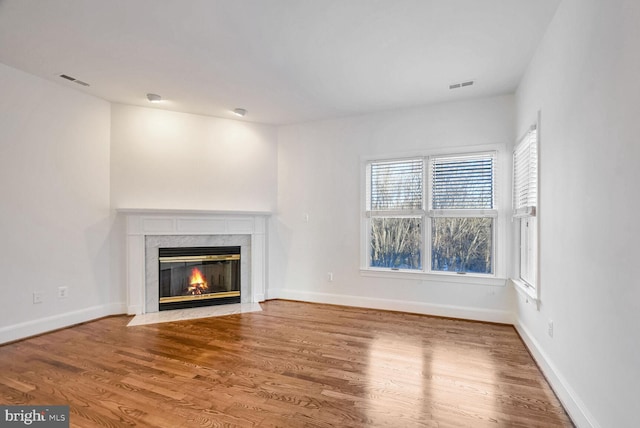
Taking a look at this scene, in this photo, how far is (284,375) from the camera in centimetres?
255

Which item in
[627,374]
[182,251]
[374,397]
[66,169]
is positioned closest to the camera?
[627,374]

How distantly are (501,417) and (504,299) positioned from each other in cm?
213

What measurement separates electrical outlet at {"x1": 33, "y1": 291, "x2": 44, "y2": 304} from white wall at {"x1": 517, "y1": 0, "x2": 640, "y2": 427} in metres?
4.81

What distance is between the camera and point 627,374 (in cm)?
142

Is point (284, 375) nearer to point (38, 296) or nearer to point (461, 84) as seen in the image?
point (38, 296)

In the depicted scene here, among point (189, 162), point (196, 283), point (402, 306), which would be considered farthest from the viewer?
point (196, 283)

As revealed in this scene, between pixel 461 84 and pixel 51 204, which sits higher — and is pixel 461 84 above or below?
above

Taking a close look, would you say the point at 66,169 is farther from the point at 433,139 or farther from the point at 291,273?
the point at 433,139

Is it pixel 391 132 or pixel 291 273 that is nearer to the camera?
pixel 391 132

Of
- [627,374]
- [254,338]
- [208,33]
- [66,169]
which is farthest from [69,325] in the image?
[627,374]

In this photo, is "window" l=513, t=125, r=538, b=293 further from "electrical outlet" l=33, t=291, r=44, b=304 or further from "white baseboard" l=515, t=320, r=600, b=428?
"electrical outlet" l=33, t=291, r=44, b=304

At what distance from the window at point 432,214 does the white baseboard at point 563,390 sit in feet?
4.13

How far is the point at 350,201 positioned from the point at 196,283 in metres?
2.53

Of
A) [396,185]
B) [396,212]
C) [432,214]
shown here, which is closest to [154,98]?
[396,185]
